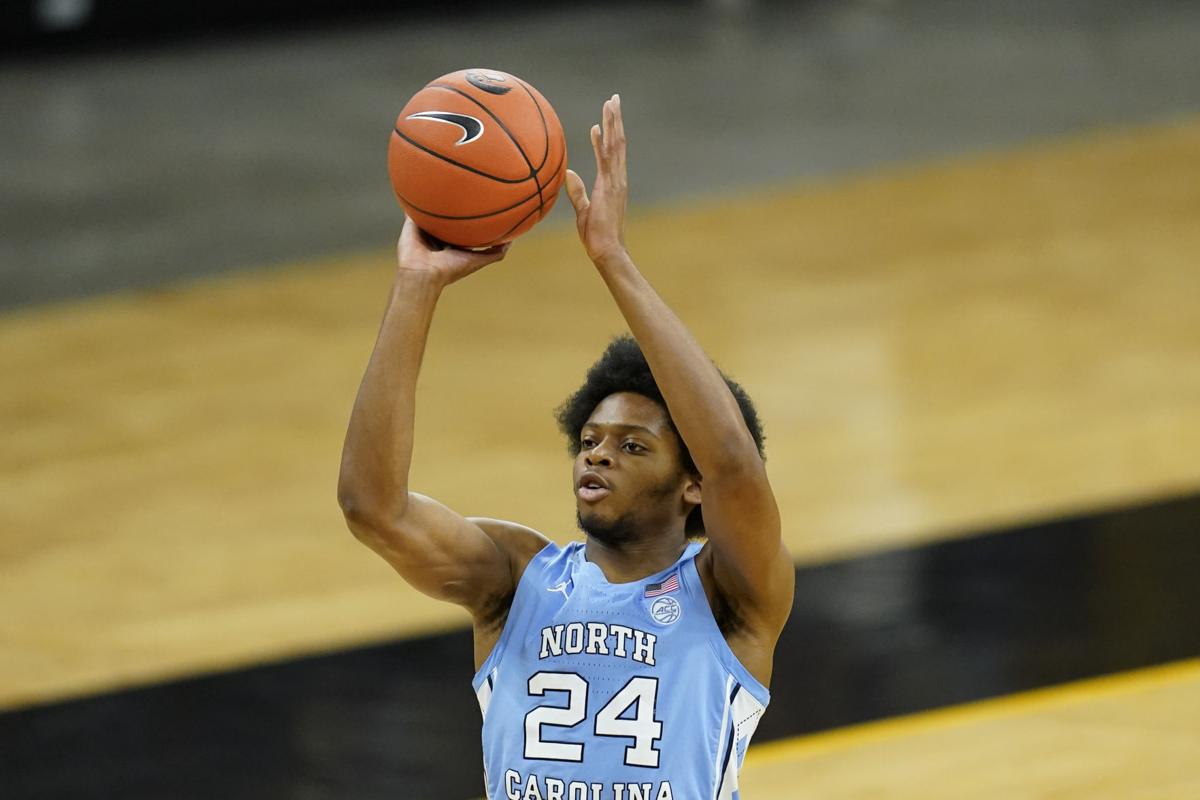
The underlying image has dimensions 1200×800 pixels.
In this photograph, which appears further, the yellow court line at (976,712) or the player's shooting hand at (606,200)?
the yellow court line at (976,712)

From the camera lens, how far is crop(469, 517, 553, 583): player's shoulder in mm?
3918

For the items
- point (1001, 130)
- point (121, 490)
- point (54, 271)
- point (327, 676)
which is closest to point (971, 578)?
point (327, 676)

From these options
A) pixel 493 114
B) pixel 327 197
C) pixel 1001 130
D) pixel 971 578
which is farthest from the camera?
pixel 1001 130

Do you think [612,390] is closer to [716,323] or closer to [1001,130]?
[716,323]

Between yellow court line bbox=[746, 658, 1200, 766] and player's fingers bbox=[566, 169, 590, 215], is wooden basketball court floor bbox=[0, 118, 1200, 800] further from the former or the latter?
player's fingers bbox=[566, 169, 590, 215]

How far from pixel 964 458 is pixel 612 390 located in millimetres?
4644

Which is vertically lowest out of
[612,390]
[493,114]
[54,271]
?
[54,271]

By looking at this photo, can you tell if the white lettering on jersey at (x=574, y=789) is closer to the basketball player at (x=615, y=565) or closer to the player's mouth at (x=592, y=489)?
the basketball player at (x=615, y=565)

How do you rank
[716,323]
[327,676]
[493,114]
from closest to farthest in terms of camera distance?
[493,114]
[327,676]
[716,323]

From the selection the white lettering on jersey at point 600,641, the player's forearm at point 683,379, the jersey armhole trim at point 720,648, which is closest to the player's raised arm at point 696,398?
the player's forearm at point 683,379

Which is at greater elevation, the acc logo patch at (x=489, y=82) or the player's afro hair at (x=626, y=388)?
the acc logo patch at (x=489, y=82)

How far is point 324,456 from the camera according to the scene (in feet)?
28.3

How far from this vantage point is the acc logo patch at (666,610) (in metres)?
3.74

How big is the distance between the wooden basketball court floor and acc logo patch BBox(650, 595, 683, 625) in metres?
2.07
